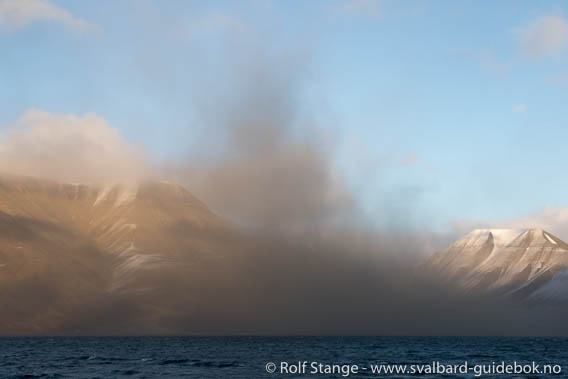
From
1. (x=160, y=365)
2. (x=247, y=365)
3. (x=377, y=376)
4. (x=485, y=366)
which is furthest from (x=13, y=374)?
(x=485, y=366)

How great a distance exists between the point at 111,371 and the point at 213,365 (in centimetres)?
2420

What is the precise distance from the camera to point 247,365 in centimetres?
15212

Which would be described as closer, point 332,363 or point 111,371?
point 111,371

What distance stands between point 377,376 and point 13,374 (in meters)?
62.0

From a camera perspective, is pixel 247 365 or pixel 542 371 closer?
pixel 542 371

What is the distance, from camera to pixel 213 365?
498 ft

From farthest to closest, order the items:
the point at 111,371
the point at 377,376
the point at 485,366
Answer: the point at 485,366, the point at 111,371, the point at 377,376

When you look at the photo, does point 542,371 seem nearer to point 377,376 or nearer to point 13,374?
point 377,376

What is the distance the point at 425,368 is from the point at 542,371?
2173cm

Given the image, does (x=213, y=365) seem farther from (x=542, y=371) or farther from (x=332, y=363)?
(x=542, y=371)

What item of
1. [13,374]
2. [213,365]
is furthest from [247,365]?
[13,374]

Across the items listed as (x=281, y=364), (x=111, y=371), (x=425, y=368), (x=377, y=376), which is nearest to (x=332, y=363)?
(x=281, y=364)

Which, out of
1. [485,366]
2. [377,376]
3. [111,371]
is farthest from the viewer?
[485,366]

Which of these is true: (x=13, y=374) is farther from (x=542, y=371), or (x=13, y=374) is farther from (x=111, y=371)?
(x=542, y=371)
